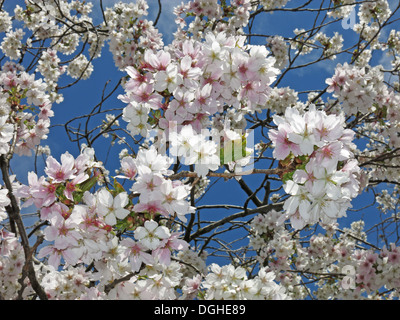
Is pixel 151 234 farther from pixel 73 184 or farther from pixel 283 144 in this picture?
pixel 283 144

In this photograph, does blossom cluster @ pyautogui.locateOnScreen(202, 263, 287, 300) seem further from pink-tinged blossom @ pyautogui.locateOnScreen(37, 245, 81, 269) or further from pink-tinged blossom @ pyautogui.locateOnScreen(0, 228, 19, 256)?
pink-tinged blossom @ pyautogui.locateOnScreen(0, 228, 19, 256)

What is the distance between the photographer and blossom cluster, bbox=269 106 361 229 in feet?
4.23

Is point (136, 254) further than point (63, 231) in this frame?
Yes

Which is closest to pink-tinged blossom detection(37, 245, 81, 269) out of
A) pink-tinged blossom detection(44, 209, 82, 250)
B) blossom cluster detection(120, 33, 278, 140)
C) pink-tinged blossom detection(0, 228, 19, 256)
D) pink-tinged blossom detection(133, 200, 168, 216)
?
pink-tinged blossom detection(44, 209, 82, 250)

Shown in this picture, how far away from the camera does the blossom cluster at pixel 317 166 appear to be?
1.29 m

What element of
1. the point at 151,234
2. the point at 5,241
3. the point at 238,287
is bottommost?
the point at 238,287

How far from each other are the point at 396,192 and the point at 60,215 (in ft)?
19.0

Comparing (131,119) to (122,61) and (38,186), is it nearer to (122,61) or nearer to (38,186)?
(38,186)

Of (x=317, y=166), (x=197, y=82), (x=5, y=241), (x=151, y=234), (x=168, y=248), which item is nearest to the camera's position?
(x=317, y=166)

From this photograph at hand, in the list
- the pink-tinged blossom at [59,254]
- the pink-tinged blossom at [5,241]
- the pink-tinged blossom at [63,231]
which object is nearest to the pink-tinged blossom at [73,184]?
the pink-tinged blossom at [63,231]

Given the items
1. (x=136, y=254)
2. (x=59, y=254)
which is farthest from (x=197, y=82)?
(x=59, y=254)

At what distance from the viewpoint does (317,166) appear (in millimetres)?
1296

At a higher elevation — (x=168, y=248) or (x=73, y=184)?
(x=73, y=184)

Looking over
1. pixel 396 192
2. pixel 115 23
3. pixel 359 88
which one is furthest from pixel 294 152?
pixel 396 192
